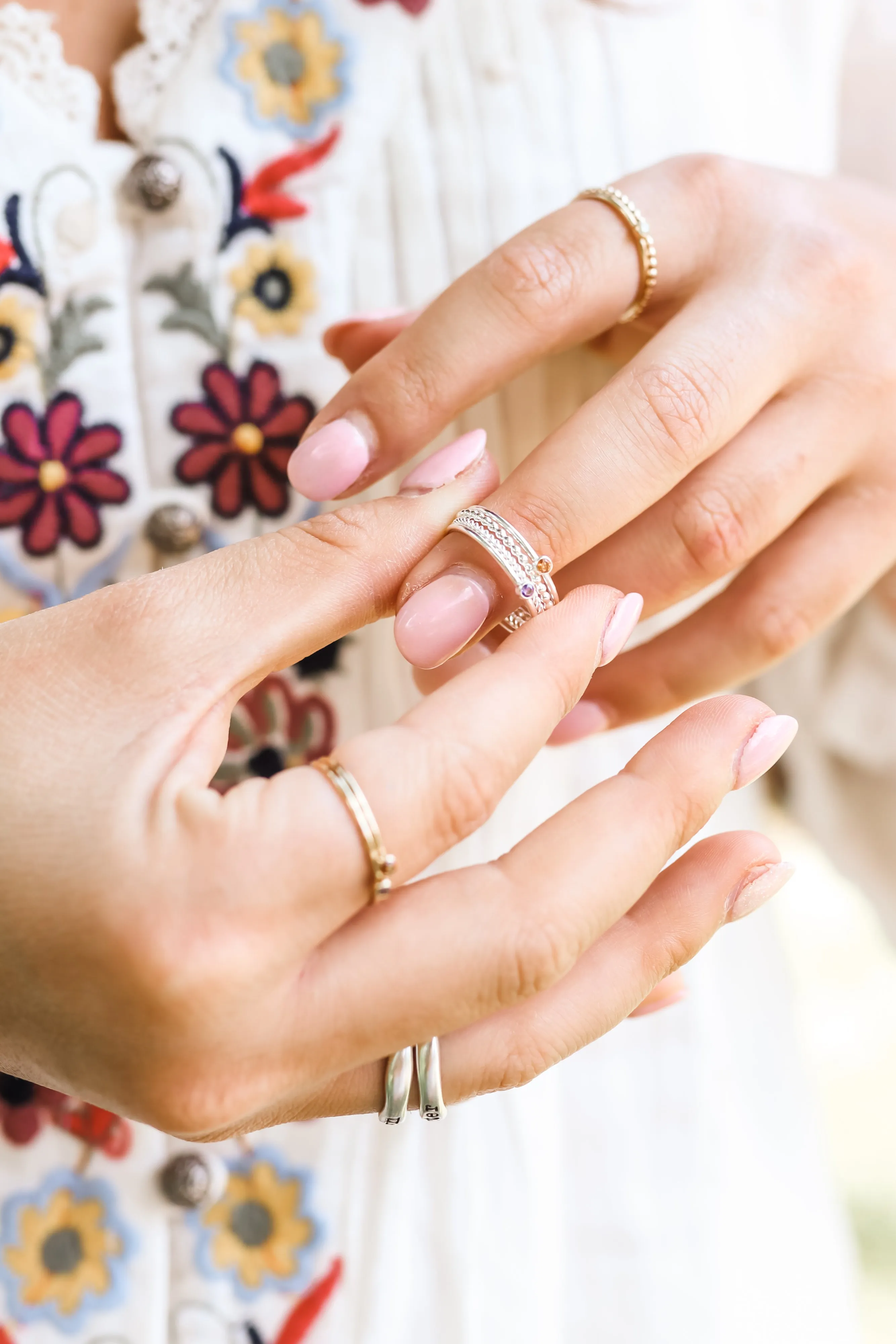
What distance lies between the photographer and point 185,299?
2.16ft

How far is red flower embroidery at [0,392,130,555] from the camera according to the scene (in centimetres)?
63

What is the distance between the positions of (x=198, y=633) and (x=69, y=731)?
0.06 meters

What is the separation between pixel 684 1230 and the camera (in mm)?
781

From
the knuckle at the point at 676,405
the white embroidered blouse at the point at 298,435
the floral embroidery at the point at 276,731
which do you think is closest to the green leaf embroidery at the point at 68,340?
the white embroidered blouse at the point at 298,435

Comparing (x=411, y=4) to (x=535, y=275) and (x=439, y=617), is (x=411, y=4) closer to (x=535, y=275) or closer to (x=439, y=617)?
(x=535, y=275)

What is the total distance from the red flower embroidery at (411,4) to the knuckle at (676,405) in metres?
0.34

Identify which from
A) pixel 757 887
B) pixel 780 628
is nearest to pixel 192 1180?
pixel 757 887

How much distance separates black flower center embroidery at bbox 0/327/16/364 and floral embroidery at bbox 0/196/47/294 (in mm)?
27

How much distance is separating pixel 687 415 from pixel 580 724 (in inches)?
8.4

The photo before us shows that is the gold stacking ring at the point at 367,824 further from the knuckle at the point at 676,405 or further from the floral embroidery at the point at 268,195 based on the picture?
the floral embroidery at the point at 268,195

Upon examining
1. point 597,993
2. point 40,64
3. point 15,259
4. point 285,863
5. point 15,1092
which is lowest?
point 15,1092

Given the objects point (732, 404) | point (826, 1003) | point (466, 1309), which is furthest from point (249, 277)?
point (826, 1003)

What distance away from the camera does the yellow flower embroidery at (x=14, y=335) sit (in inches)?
24.3

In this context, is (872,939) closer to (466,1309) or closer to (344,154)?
(466,1309)
